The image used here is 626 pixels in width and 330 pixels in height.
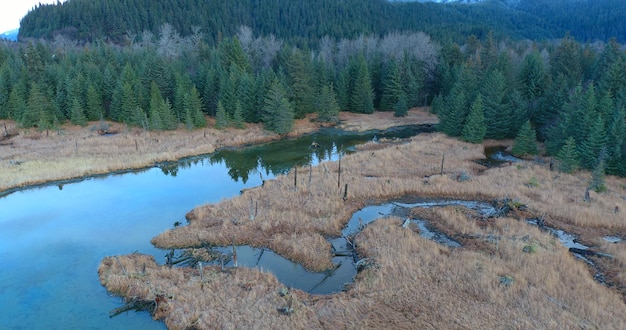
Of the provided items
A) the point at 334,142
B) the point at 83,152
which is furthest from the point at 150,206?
the point at 334,142

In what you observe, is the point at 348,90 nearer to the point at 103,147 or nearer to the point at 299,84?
the point at 299,84

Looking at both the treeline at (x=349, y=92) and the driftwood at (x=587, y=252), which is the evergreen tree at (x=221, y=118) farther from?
the driftwood at (x=587, y=252)

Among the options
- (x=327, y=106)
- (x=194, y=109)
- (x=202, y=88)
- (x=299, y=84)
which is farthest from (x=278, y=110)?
(x=202, y=88)

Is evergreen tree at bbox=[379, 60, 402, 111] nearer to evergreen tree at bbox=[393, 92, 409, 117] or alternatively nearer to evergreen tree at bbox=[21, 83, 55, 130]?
evergreen tree at bbox=[393, 92, 409, 117]

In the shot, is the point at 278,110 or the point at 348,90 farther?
the point at 348,90

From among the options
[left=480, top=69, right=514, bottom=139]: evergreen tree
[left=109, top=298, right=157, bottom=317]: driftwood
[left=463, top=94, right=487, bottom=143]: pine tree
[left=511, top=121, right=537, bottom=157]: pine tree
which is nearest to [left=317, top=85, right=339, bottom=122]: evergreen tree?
[left=463, top=94, right=487, bottom=143]: pine tree

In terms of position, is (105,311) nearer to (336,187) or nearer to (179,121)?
(336,187)
